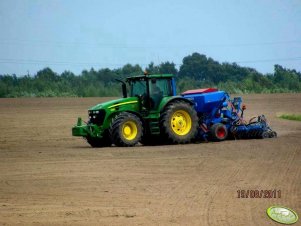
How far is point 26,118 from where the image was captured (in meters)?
33.8

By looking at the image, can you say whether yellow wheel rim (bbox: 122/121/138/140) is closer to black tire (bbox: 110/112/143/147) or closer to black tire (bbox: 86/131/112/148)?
black tire (bbox: 110/112/143/147)

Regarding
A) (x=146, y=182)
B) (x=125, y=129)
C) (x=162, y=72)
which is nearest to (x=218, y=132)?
(x=125, y=129)

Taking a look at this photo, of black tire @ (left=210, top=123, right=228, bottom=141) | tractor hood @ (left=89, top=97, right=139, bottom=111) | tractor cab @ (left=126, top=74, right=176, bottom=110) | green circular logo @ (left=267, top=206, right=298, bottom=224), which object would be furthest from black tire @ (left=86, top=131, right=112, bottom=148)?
green circular logo @ (left=267, top=206, right=298, bottom=224)

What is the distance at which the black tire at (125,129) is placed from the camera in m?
20.6

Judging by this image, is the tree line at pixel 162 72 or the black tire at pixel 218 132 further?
the tree line at pixel 162 72

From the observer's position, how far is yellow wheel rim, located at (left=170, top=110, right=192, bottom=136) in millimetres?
21844

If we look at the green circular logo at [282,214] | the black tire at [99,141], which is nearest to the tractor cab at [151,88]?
the black tire at [99,141]

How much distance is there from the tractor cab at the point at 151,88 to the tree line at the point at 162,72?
20.9m

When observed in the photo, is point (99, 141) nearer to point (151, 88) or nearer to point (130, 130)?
point (130, 130)

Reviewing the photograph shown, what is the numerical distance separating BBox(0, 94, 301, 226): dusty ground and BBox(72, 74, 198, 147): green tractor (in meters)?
0.60

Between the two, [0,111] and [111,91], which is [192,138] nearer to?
[0,111]

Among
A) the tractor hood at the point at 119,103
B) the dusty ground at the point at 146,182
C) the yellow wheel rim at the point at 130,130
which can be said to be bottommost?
the dusty ground at the point at 146,182

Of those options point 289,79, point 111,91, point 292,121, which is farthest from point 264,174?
point 289,79

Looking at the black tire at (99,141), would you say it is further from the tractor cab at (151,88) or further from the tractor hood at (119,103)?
the tractor cab at (151,88)
